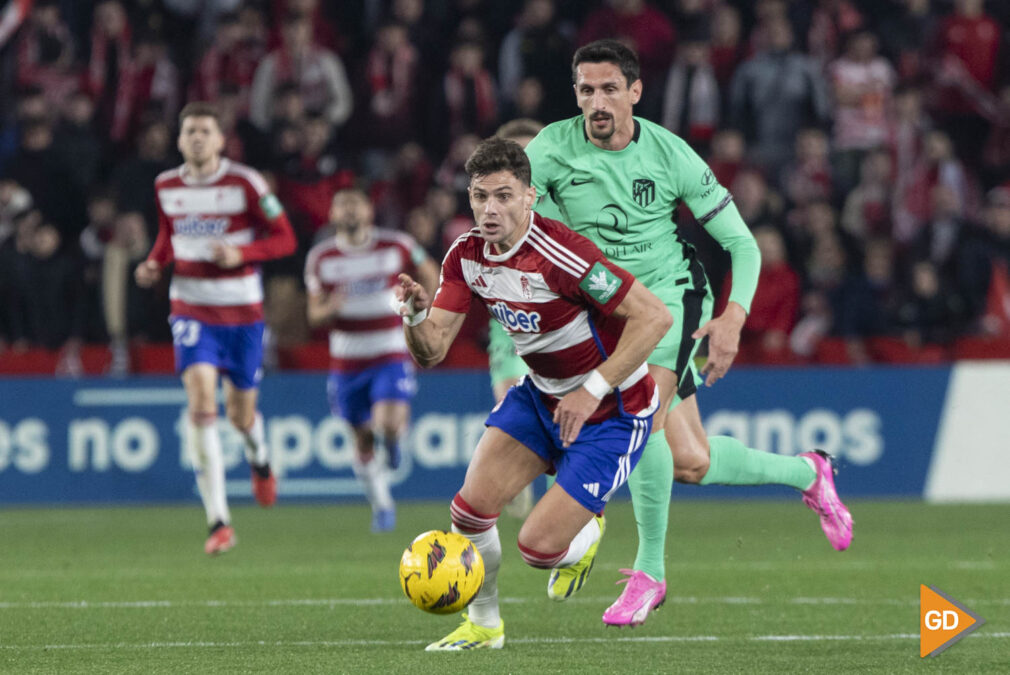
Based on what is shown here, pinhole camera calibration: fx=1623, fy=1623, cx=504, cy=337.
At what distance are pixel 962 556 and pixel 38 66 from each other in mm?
10188

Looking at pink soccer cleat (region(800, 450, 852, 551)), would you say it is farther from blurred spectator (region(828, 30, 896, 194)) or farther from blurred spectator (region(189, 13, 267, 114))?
blurred spectator (region(189, 13, 267, 114))

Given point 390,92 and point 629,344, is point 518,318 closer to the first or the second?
point 629,344

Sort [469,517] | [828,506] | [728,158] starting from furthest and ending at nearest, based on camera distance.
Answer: [728,158] → [828,506] → [469,517]

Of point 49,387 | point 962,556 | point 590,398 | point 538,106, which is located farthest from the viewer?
point 538,106

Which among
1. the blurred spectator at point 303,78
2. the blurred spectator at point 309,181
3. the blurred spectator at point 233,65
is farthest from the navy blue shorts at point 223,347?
the blurred spectator at point 233,65

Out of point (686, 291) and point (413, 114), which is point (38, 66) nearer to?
point (413, 114)

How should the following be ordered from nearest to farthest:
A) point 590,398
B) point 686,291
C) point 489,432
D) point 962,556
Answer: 1. point 590,398
2. point 489,432
3. point 686,291
4. point 962,556

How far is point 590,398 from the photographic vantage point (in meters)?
5.90

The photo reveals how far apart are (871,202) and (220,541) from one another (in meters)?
7.83

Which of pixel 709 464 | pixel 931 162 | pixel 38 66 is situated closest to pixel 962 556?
pixel 709 464

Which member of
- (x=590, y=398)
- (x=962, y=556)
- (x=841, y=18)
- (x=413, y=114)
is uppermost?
(x=841, y=18)

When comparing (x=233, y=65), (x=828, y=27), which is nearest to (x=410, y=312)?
(x=233, y=65)

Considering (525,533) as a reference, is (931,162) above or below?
above

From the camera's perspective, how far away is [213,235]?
10078 millimetres
